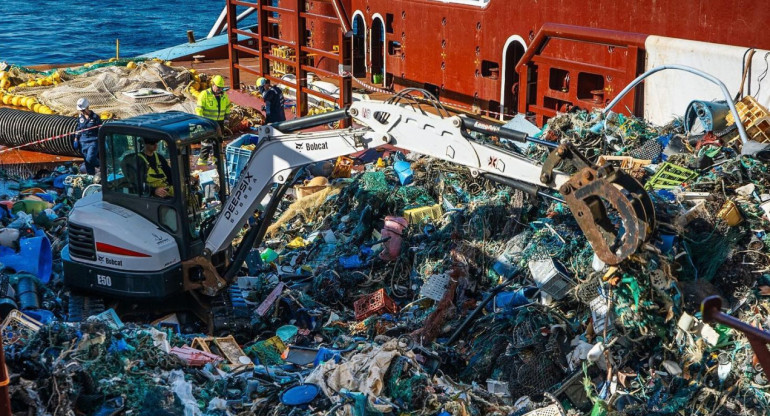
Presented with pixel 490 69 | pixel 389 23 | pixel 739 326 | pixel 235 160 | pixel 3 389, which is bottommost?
pixel 235 160

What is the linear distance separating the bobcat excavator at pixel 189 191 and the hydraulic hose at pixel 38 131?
598 cm

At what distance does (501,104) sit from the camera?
1560 cm

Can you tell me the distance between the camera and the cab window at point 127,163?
7992 millimetres

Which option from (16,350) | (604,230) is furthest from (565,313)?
(16,350)

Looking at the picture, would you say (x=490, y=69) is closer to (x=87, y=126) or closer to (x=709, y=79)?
(x=709, y=79)

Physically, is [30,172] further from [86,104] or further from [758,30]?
[758,30]

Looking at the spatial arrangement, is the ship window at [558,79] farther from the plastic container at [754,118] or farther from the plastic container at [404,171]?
the plastic container at [754,118]

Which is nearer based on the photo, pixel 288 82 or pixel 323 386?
pixel 323 386

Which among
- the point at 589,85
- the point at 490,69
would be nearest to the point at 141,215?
the point at 589,85

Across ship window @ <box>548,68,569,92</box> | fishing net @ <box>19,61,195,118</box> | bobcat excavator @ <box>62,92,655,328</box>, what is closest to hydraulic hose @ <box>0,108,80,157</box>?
fishing net @ <box>19,61,195,118</box>

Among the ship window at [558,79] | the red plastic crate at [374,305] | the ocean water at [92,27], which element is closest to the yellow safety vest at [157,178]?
the red plastic crate at [374,305]

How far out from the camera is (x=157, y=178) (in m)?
8.05

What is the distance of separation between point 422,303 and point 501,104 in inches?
291

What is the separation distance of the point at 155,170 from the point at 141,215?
479 millimetres
